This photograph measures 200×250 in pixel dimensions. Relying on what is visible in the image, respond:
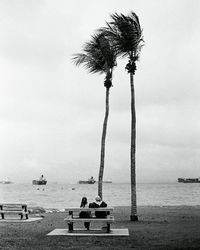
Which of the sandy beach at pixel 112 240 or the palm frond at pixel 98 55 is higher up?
the palm frond at pixel 98 55

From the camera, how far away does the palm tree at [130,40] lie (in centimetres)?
1955

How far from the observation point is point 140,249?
1128 centimetres

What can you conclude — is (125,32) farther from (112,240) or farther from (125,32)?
(112,240)

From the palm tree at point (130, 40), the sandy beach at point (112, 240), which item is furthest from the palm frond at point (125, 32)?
the sandy beach at point (112, 240)

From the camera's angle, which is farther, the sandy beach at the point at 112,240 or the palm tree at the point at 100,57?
the palm tree at the point at 100,57

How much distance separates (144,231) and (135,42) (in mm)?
8365

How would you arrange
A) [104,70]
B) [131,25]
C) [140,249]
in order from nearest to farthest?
1. [140,249]
2. [131,25]
3. [104,70]

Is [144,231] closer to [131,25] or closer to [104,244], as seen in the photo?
[104,244]

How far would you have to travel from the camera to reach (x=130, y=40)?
1981 centimetres

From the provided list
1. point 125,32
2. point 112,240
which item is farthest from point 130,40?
point 112,240

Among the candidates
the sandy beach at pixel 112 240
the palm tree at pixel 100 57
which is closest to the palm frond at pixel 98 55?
the palm tree at pixel 100 57

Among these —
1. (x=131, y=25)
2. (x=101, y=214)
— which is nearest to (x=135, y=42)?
(x=131, y=25)

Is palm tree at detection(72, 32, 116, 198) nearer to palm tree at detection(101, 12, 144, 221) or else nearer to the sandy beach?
palm tree at detection(101, 12, 144, 221)

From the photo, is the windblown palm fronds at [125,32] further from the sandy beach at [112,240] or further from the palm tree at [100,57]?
the sandy beach at [112,240]
